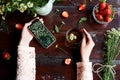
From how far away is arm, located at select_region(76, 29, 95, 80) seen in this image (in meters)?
1.76

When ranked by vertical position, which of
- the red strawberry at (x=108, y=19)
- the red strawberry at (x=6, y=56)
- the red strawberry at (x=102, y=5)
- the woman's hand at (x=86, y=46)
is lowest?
the red strawberry at (x=6, y=56)

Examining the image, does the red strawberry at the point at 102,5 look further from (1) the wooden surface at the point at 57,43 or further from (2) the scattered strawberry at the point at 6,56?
(2) the scattered strawberry at the point at 6,56

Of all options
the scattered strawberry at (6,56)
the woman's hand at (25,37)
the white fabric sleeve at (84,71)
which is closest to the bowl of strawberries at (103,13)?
the white fabric sleeve at (84,71)

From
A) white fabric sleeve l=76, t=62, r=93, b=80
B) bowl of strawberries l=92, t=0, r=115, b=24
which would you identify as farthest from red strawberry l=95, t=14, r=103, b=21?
white fabric sleeve l=76, t=62, r=93, b=80

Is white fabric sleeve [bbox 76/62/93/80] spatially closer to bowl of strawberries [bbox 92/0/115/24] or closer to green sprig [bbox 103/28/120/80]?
green sprig [bbox 103/28/120/80]

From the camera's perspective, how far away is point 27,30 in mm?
1823

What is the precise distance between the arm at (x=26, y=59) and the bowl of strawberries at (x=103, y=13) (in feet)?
1.12

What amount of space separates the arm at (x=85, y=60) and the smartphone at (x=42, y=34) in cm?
16

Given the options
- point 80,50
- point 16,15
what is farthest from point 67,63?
point 16,15

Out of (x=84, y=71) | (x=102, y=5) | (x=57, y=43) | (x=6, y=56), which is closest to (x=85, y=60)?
(x=84, y=71)

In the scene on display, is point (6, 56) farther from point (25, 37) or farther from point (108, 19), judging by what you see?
point (108, 19)

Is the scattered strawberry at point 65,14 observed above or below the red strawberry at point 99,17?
above

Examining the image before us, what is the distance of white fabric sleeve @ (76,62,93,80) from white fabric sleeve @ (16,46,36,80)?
22 centimetres

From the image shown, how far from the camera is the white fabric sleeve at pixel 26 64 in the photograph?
1.76 metres
